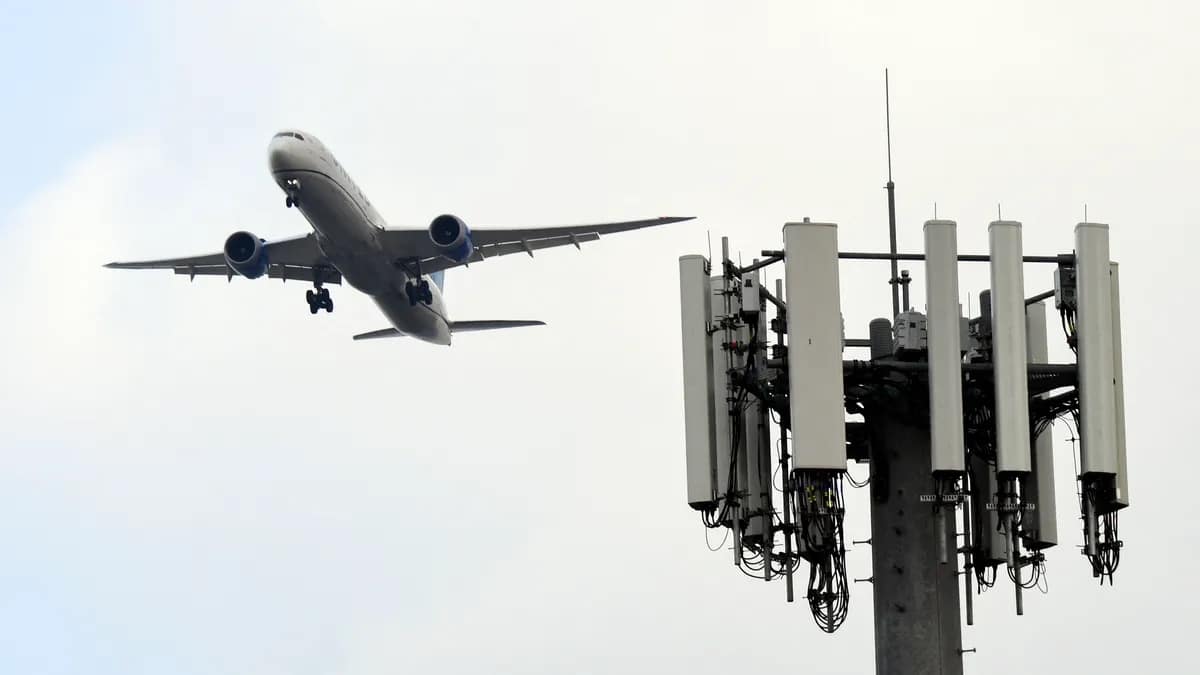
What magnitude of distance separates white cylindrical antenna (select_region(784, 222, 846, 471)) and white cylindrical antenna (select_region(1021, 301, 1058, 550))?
522cm

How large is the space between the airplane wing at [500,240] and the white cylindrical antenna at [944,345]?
125 feet

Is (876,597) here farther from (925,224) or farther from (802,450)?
(925,224)

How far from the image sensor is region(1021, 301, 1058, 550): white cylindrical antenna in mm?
33312

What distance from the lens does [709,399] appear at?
3166cm

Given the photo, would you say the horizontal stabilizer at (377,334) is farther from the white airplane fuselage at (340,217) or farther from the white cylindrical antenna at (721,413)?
the white cylindrical antenna at (721,413)

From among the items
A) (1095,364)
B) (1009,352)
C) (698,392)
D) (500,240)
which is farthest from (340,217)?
(1095,364)

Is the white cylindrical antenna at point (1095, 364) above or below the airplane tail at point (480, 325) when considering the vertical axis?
below

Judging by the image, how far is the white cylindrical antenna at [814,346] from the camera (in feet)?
97.4

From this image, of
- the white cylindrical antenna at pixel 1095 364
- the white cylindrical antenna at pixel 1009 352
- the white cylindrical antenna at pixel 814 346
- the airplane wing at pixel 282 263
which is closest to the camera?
the white cylindrical antenna at pixel 814 346

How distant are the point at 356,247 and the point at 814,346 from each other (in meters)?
37.4

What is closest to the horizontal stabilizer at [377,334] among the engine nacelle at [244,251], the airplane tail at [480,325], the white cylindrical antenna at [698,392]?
the airplane tail at [480,325]

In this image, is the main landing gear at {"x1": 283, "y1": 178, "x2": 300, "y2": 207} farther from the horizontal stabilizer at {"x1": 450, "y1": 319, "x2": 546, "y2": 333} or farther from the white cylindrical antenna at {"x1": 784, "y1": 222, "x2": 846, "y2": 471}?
the white cylindrical antenna at {"x1": 784, "y1": 222, "x2": 846, "y2": 471}

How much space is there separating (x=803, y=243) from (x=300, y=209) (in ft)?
116

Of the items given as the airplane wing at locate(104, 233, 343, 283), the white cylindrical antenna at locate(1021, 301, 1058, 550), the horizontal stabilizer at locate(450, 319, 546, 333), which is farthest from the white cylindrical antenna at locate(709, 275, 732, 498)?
the horizontal stabilizer at locate(450, 319, 546, 333)
